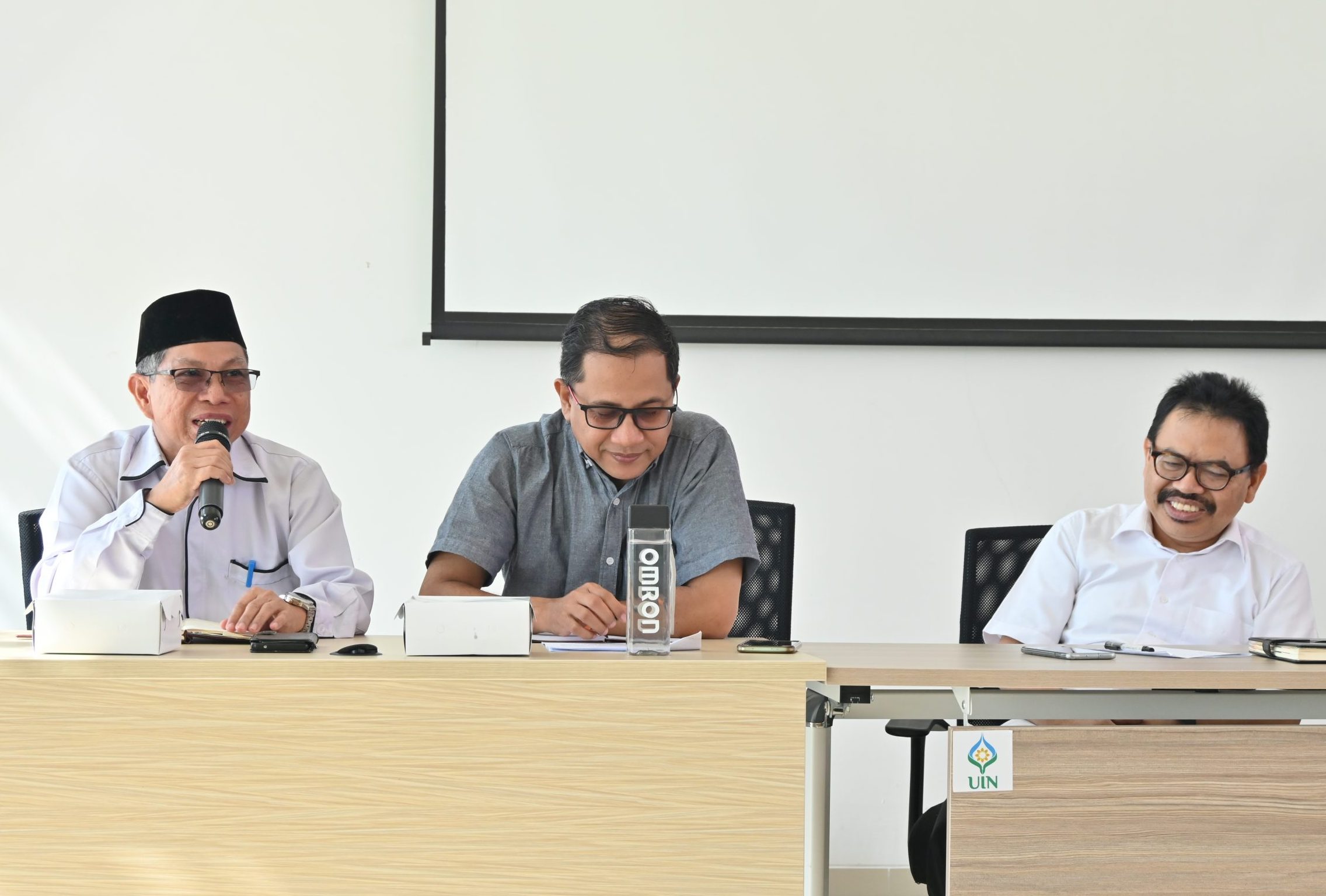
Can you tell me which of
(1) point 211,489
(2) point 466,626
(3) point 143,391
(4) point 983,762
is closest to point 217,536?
(3) point 143,391

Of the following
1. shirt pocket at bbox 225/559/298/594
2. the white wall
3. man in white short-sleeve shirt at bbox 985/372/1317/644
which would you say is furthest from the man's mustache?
shirt pocket at bbox 225/559/298/594

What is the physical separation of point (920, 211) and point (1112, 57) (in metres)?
0.68

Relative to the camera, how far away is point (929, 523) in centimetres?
317

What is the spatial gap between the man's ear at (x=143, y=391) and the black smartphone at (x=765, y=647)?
122 cm

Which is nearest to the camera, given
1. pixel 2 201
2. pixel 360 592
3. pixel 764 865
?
pixel 764 865

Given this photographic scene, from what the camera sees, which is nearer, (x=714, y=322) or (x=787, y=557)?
(x=787, y=557)

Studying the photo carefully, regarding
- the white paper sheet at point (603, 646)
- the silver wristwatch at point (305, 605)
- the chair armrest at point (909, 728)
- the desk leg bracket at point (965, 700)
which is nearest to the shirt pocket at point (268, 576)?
the silver wristwatch at point (305, 605)

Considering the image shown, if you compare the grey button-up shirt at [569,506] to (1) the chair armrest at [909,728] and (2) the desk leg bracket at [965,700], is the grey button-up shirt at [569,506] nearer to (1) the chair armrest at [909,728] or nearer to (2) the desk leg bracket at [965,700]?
(1) the chair armrest at [909,728]

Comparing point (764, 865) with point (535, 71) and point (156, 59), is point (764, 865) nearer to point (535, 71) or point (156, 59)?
point (535, 71)

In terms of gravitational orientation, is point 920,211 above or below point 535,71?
below

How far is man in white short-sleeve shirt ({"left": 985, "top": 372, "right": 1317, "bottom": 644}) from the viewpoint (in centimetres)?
228

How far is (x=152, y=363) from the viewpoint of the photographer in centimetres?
214

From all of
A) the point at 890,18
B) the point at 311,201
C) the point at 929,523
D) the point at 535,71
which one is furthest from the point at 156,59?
the point at 929,523

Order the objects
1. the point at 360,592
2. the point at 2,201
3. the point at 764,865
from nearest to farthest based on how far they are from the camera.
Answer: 1. the point at 764,865
2. the point at 360,592
3. the point at 2,201
